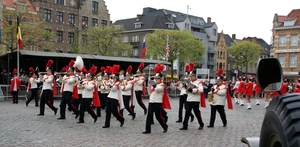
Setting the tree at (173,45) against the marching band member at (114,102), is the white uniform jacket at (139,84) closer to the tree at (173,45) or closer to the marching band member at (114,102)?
the marching band member at (114,102)

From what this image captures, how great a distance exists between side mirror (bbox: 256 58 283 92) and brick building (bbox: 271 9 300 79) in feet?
172

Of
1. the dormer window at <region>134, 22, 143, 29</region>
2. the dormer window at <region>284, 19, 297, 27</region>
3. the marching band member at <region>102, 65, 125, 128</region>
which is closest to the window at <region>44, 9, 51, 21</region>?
the dormer window at <region>134, 22, 143, 29</region>

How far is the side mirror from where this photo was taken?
9.88ft

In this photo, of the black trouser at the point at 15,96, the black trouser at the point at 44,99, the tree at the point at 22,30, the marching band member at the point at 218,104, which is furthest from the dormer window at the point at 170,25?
the marching band member at the point at 218,104

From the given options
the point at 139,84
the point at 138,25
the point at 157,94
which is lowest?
the point at 157,94

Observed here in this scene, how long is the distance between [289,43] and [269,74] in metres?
54.4

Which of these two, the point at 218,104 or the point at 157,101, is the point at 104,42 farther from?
the point at 157,101

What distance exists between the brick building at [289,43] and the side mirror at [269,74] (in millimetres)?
52487

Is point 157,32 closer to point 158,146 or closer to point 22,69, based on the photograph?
point 22,69

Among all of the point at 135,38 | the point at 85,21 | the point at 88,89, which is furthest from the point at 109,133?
the point at 135,38

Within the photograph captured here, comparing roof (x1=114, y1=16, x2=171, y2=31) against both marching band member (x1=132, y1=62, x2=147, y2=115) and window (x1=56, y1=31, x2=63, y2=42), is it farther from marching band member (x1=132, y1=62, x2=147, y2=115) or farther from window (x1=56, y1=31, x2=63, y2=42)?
marching band member (x1=132, y1=62, x2=147, y2=115)

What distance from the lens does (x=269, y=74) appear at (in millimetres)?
3107

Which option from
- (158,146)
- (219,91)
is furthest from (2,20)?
(158,146)

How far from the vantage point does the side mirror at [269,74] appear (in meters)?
3.01
